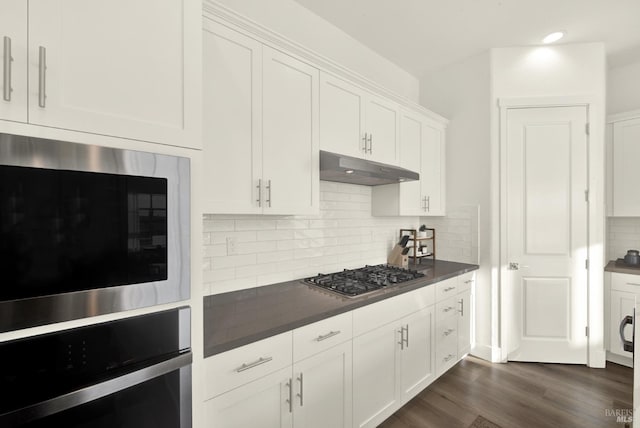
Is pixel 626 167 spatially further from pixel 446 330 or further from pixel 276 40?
pixel 276 40

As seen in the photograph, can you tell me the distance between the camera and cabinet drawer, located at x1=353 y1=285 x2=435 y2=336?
184 cm

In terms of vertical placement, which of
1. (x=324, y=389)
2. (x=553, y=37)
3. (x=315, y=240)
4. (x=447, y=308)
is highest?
(x=553, y=37)

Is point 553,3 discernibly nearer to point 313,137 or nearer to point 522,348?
point 313,137

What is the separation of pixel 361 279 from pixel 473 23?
7.87ft

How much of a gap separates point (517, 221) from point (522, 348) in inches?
49.4

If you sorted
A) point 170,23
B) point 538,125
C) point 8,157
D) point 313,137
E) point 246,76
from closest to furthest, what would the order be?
point 8,157 < point 170,23 < point 246,76 < point 313,137 < point 538,125

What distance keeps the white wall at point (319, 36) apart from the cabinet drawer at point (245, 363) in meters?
1.94

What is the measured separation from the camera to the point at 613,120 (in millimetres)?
3174

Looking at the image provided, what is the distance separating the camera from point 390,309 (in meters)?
2.04

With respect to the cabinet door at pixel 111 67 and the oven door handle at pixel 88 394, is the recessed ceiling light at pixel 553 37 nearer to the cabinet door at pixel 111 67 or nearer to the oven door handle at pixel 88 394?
the cabinet door at pixel 111 67

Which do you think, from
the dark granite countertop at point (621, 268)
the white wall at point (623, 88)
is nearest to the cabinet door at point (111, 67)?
the dark granite countertop at point (621, 268)

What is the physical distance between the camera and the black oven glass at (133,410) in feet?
2.89

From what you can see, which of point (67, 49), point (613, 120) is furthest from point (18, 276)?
point (613, 120)

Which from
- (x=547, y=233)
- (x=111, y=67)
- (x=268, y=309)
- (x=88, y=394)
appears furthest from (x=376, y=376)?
(x=547, y=233)
